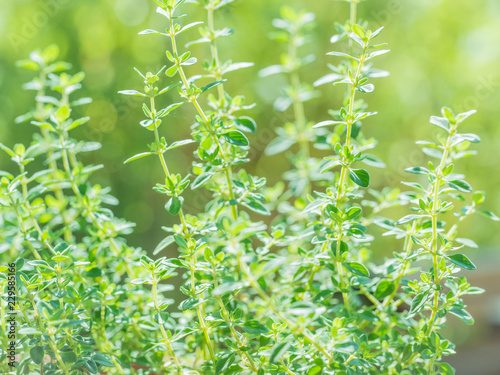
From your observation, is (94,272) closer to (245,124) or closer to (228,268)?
(228,268)

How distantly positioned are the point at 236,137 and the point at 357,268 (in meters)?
0.21

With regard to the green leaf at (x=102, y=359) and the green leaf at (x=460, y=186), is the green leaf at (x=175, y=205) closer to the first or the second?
the green leaf at (x=102, y=359)

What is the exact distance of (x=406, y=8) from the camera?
99.5 inches

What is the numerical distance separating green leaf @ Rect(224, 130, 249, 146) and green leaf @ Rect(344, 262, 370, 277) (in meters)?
0.19

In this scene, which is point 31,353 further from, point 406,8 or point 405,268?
point 406,8

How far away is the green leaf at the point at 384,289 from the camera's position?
662 mm

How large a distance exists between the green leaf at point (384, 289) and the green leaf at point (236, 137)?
260 mm

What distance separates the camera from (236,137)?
0.59 m

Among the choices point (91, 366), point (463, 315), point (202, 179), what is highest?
point (202, 179)

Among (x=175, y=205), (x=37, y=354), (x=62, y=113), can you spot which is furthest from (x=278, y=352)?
(x=62, y=113)

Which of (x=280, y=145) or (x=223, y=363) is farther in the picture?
(x=280, y=145)

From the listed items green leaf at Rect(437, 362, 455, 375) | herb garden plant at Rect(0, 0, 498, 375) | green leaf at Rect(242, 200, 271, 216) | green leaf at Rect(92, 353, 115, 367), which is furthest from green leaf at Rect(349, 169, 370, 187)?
green leaf at Rect(92, 353, 115, 367)

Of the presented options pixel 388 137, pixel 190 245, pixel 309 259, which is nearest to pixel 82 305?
pixel 190 245

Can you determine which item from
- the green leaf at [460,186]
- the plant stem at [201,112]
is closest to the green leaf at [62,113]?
the plant stem at [201,112]
